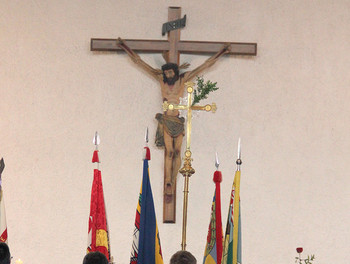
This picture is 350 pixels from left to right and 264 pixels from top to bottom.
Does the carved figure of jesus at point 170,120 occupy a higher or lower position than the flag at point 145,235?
higher

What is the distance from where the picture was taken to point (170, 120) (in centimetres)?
712

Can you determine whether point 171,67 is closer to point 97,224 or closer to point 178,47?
point 178,47

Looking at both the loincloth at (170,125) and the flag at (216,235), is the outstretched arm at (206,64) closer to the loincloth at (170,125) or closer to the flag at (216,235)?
the loincloth at (170,125)

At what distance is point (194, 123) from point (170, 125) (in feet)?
0.89

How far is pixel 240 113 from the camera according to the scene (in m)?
7.30

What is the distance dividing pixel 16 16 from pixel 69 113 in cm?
100

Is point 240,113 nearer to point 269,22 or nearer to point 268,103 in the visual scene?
point 268,103

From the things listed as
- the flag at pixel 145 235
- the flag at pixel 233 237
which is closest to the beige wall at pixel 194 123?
the flag at pixel 145 235

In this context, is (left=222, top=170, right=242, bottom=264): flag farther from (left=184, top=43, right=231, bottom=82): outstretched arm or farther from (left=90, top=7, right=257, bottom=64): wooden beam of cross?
(left=90, top=7, right=257, bottom=64): wooden beam of cross

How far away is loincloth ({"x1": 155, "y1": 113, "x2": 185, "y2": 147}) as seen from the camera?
7.12 meters

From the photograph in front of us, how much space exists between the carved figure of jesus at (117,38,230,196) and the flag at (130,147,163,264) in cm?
147

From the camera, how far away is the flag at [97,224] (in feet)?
18.1

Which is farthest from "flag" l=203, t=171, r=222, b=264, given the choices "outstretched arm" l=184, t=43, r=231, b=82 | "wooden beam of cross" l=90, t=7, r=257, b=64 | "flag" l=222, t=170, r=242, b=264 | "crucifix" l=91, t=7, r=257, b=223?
"wooden beam of cross" l=90, t=7, r=257, b=64

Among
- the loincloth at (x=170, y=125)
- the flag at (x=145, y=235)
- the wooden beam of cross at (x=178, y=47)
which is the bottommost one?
the flag at (x=145, y=235)
